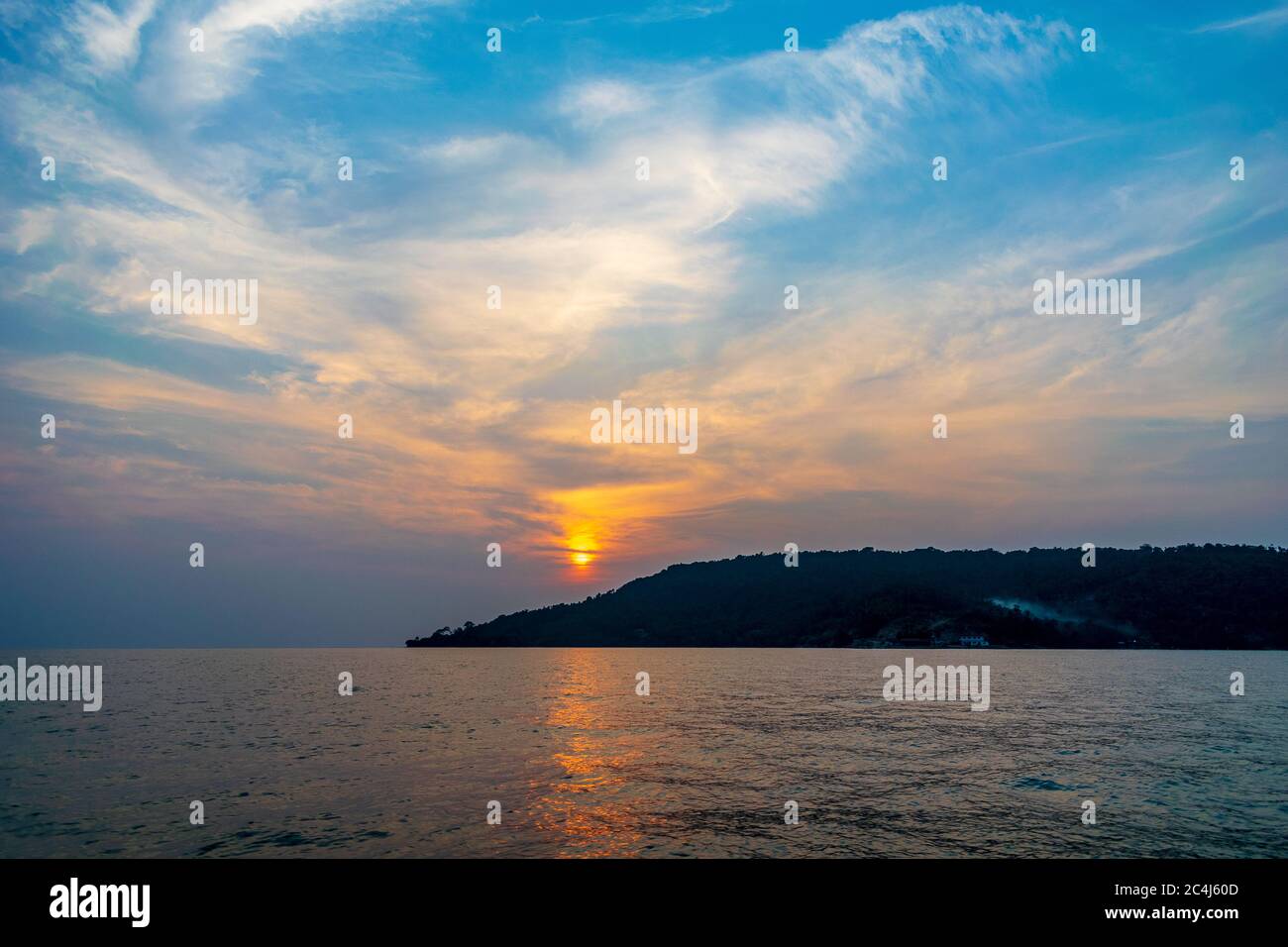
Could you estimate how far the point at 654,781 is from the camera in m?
46.0

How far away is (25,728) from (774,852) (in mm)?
84584

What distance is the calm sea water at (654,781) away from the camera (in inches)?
Result: 1287

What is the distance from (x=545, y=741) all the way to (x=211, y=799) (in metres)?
27.9

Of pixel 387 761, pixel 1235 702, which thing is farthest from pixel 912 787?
pixel 1235 702

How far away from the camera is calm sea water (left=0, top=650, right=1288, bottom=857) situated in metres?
32.7

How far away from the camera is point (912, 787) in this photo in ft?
141

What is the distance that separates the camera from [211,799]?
41.7m
